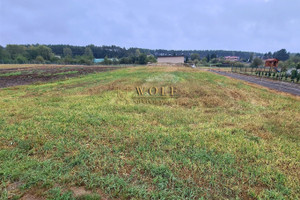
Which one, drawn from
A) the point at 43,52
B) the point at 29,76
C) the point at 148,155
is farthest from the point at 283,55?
the point at 43,52

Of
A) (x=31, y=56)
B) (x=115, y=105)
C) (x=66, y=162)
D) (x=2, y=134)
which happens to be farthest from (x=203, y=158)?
(x=31, y=56)

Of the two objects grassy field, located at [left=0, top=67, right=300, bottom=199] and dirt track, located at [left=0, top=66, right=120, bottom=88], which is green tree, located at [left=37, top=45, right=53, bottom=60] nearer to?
dirt track, located at [left=0, top=66, right=120, bottom=88]

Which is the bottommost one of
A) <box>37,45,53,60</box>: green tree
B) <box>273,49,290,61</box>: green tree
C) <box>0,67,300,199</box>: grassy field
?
<box>0,67,300,199</box>: grassy field

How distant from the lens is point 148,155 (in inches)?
138

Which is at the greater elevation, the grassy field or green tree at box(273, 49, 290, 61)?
green tree at box(273, 49, 290, 61)

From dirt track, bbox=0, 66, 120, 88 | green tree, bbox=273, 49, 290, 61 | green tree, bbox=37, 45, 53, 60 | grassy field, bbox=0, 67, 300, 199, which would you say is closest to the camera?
grassy field, bbox=0, 67, 300, 199

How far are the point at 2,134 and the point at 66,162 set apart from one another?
111 inches

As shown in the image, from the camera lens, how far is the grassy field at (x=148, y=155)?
2.62 metres

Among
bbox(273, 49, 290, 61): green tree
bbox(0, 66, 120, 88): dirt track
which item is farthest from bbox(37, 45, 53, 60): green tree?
bbox(273, 49, 290, 61): green tree

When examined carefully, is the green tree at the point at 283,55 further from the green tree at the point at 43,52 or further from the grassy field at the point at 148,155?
the green tree at the point at 43,52

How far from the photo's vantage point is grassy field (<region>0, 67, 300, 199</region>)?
8.59 feet

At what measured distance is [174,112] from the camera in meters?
6.64

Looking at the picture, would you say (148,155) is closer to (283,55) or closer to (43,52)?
(43,52)

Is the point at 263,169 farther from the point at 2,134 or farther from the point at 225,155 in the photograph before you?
the point at 2,134
